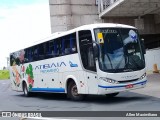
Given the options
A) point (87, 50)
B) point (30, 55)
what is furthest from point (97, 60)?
point (30, 55)

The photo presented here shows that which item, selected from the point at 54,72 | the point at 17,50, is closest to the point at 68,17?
the point at 17,50

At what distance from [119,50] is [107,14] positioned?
56.9 feet

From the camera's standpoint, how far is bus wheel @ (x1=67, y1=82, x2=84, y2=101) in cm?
1563

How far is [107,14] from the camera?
102ft

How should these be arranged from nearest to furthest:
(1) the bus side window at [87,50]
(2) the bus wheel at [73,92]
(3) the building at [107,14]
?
(1) the bus side window at [87,50] → (2) the bus wheel at [73,92] → (3) the building at [107,14]

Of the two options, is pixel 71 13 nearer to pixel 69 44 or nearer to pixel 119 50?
pixel 69 44

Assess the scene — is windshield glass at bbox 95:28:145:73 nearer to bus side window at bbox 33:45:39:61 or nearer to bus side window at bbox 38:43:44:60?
bus side window at bbox 38:43:44:60

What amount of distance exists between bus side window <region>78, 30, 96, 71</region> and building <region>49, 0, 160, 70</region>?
14115 mm

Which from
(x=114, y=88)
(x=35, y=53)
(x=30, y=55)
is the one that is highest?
(x=35, y=53)

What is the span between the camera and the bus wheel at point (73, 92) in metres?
15.6

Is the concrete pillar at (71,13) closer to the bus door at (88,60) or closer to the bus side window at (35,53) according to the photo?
the bus side window at (35,53)

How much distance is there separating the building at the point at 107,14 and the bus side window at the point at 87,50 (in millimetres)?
14115

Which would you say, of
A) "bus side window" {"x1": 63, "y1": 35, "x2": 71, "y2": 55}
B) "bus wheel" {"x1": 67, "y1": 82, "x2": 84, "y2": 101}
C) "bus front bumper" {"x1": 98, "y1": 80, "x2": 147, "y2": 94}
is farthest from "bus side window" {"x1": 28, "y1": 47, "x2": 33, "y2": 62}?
"bus front bumper" {"x1": 98, "y1": 80, "x2": 147, "y2": 94}

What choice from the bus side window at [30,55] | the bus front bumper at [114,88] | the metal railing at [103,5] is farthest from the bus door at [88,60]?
the metal railing at [103,5]
